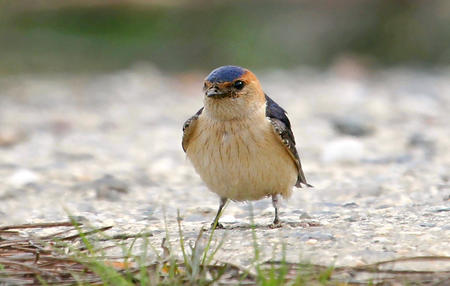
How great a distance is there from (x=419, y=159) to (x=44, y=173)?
3.13 m

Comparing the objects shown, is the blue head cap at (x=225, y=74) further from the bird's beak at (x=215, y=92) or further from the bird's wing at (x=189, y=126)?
the bird's wing at (x=189, y=126)

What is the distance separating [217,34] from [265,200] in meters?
13.4

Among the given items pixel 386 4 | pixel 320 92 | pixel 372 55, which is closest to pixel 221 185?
pixel 320 92

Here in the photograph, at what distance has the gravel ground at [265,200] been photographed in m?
4.23

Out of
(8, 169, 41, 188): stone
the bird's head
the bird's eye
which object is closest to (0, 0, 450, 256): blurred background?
(8, 169, 41, 188): stone

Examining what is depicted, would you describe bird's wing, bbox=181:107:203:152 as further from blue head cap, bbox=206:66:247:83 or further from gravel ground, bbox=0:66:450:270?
gravel ground, bbox=0:66:450:270

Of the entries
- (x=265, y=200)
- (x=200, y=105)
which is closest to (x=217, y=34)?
(x=200, y=105)

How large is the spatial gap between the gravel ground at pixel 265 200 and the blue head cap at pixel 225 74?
81 cm

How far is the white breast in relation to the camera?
14.9 feet

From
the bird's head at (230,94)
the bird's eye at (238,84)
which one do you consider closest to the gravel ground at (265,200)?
the bird's head at (230,94)

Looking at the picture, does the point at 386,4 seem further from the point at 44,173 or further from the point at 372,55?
the point at 44,173

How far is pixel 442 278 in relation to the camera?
11.2ft

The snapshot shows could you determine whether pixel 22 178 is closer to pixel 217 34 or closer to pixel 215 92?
pixel 215 92

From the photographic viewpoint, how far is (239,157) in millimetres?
4527
